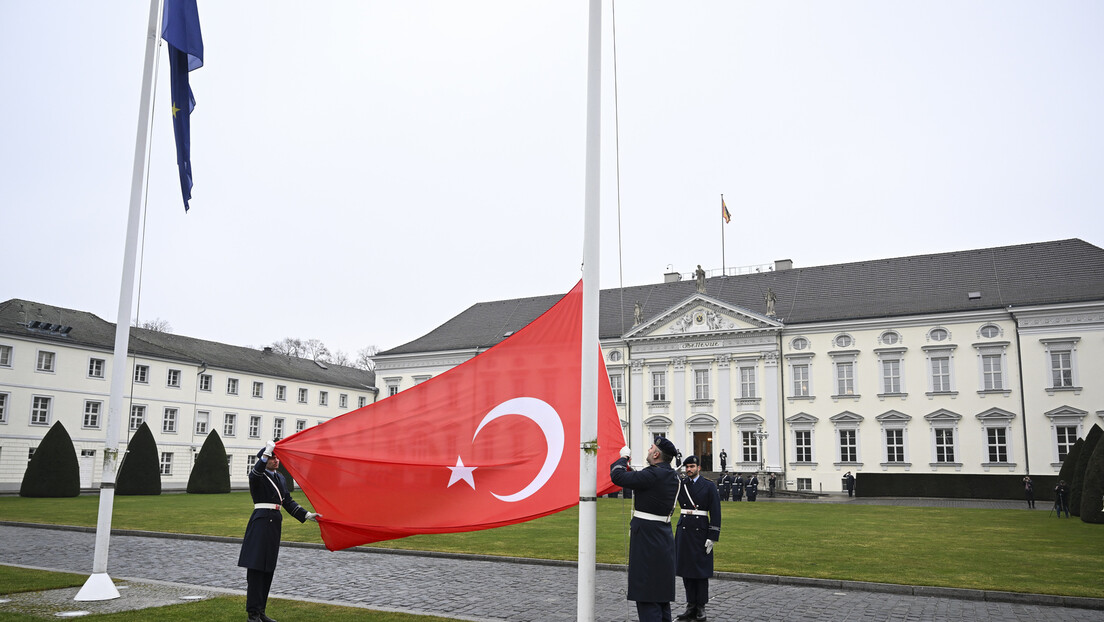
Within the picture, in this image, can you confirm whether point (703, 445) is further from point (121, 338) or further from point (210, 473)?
point (121, 338)

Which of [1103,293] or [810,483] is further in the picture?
[810,483]

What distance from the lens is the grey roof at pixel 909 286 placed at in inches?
1897

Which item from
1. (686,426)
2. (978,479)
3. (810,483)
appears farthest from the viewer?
(686,426)

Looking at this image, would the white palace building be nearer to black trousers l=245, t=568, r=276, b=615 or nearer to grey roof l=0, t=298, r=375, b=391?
grey roof l=0, t=298, r=375, b=391

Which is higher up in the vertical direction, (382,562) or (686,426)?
(686,426)

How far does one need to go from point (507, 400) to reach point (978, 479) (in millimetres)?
42373

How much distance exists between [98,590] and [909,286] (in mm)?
50934

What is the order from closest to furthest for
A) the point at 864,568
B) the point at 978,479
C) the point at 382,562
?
the point at 864,568
the point at 382,562
the point at 978,479

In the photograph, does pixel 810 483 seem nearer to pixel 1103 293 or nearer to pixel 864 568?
pixel 1103 293

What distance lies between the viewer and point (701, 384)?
187ft

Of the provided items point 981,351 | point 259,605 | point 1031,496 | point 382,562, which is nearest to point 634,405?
point 981,351

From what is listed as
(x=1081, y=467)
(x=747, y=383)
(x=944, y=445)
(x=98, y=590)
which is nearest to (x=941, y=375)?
(x=944, y=445)

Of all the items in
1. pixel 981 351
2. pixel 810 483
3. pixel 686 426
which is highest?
pixel 981 351

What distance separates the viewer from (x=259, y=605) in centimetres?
936
